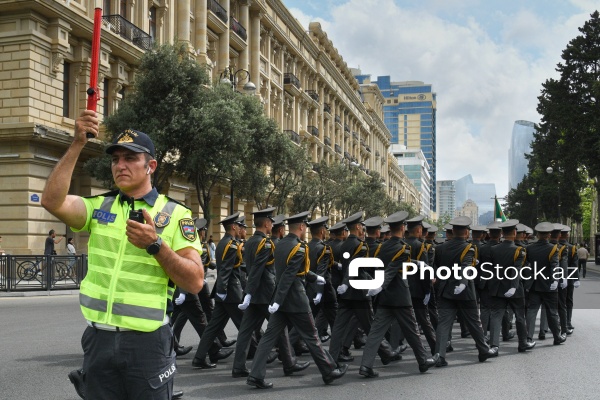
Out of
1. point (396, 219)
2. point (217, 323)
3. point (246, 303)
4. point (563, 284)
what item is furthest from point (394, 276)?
point (563, 284)

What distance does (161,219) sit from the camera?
322cm

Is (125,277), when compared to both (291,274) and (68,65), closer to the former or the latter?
(291,274)

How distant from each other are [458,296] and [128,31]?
2181cm

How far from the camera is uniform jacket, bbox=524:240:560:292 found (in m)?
10.3

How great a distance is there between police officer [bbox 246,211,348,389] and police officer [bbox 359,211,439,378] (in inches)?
20.6

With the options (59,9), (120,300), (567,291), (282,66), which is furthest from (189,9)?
(120,300)

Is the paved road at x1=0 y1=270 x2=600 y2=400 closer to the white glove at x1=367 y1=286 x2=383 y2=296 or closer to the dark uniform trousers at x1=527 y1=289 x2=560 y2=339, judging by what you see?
the dark uniform trousers at x1=527 y1=289 x2=560 y2=339

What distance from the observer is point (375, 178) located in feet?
189

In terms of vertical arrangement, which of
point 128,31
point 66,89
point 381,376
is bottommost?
point 381,376

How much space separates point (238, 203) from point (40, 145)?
18513 mm

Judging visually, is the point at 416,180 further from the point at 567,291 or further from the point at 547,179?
the point at 567,291

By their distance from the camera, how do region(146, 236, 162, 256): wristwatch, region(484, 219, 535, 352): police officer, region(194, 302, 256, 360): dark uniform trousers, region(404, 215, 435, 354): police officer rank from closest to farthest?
region(146, 236, 162, 256): wristwatch
region(194, 302, 256, 360): dark uniform trousers
region(404, 215, 435, 354): police officer
region(484, 219, 535, 352): police officer

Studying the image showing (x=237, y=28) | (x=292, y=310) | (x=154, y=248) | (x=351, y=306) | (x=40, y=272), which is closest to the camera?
(x=154, y=248)

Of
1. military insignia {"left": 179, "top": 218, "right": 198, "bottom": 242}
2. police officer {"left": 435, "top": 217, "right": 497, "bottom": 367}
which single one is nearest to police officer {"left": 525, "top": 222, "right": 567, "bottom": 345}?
police officer {"left": 435, "top": 217, "right": 497, "bottom": 367}
